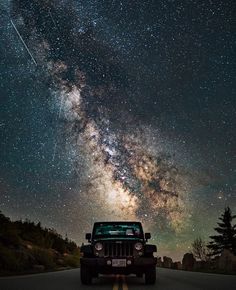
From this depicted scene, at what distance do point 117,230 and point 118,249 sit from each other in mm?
2209

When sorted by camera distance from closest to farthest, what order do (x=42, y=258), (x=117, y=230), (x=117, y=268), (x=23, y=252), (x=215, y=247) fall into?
(x=117, y=268), (x=117, y=230), (x=23, y=252), (x=42, y=258), (x=215, y=247)

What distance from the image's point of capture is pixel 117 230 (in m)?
17.6

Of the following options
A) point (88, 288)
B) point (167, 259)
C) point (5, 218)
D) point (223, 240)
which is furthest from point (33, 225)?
point (88, 288)

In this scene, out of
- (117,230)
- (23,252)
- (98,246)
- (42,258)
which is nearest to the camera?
(98,246)

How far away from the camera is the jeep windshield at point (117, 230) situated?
56.8ft

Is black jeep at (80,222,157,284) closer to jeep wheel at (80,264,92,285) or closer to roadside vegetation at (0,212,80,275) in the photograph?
jeep wheel at (80,264,92,285)

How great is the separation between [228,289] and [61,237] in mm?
50283

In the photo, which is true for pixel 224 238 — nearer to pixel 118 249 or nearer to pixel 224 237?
pixel 224 237

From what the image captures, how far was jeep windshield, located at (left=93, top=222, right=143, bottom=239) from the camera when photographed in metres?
17.3

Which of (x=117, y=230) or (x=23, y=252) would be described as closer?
(x=117, y=230)

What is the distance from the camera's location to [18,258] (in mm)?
26531

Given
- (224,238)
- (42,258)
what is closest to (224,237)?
(224,238)

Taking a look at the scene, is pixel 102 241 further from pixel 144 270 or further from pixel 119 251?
pixel 144 270

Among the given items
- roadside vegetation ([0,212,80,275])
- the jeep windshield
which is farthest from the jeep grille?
roadside vegetation ([0,212,80,275])
